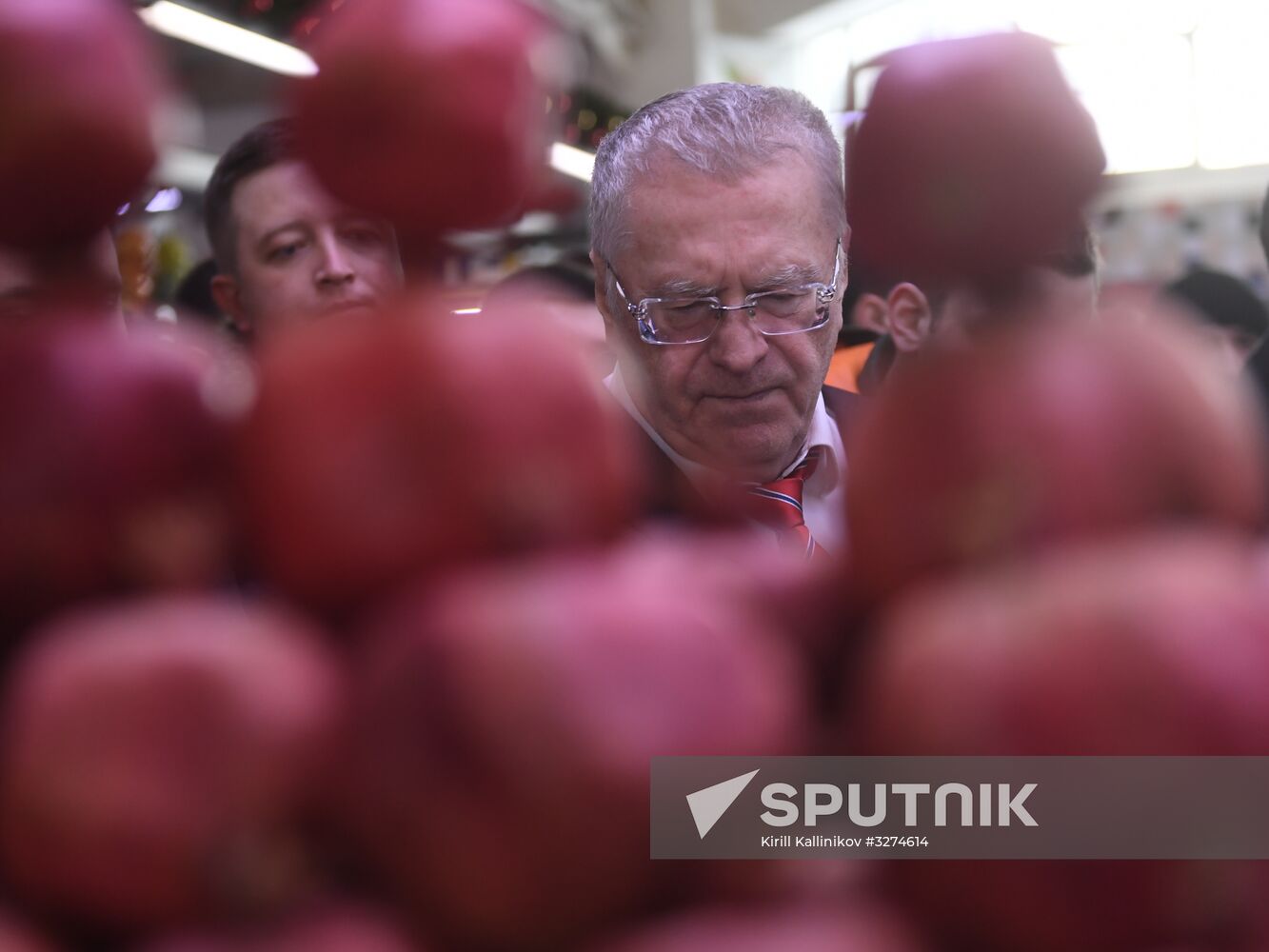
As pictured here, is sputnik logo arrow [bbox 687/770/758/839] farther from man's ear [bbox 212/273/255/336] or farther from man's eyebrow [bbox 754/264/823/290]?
man's eyebrow [bbox 754/264/823/290]

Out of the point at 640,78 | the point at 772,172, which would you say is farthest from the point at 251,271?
the point at 640,78

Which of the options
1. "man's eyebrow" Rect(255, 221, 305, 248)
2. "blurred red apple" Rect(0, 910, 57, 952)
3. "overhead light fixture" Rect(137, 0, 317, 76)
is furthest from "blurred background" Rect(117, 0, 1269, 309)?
"blurred red apple" Rect(0, 910, 57, 952)

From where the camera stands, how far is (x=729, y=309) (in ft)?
4.96

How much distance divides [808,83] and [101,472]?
8626 mm

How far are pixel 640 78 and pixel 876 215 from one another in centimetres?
774

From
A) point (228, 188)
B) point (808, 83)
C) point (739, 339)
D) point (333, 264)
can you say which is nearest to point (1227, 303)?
point (739, 339)

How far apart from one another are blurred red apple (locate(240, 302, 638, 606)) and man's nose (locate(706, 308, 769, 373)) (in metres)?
1.17

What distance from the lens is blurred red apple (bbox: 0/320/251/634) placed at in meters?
0.38

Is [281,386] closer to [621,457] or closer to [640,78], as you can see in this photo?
[621,457]

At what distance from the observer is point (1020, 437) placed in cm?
33

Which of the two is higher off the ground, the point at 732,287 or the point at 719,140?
the point at 719,140

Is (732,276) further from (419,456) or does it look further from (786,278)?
(419,456)

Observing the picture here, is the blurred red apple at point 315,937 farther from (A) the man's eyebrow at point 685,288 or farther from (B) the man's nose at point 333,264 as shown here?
(A) the man's eyebrow at point 685,288

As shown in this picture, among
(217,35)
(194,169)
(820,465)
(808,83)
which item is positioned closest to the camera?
(820,465)
